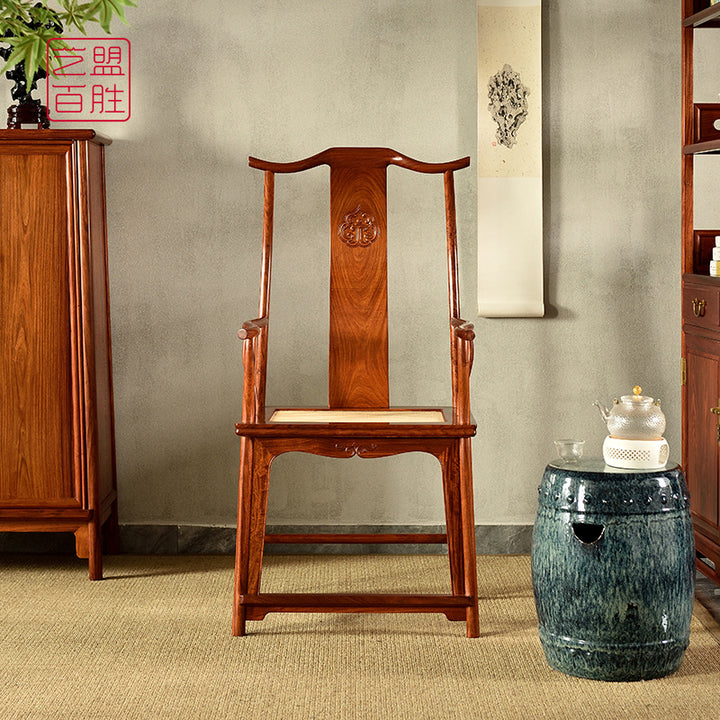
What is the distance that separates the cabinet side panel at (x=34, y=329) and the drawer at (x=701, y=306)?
1841 mm

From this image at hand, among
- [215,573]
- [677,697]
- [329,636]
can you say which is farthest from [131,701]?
[677,697]

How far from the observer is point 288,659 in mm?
2379

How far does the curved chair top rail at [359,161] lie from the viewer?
2.80 m

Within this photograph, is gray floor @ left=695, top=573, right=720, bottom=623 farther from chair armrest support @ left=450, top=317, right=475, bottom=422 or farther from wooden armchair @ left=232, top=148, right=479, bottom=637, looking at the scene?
chair armrest support @ left=450, top=317, right=475, bottom=422

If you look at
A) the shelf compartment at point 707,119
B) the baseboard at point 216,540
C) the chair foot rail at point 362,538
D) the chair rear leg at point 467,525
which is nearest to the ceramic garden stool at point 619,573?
the chair rear leg at point 467,525

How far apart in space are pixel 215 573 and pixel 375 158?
4.43 feet

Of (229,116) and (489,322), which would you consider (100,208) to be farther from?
(489,322)

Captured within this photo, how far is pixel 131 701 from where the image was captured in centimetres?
214

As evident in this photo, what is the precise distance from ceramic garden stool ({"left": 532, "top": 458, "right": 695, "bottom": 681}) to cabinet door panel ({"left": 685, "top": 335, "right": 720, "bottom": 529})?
537mm

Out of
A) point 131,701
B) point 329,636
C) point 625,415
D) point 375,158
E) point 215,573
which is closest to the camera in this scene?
point 131,701

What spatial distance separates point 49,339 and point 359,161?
106 centimetres

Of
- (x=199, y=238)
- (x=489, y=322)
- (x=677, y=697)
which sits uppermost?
(x=199, y=238)

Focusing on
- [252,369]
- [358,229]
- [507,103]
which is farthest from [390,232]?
[252,369]

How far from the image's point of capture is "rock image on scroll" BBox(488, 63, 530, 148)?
10.3ft
